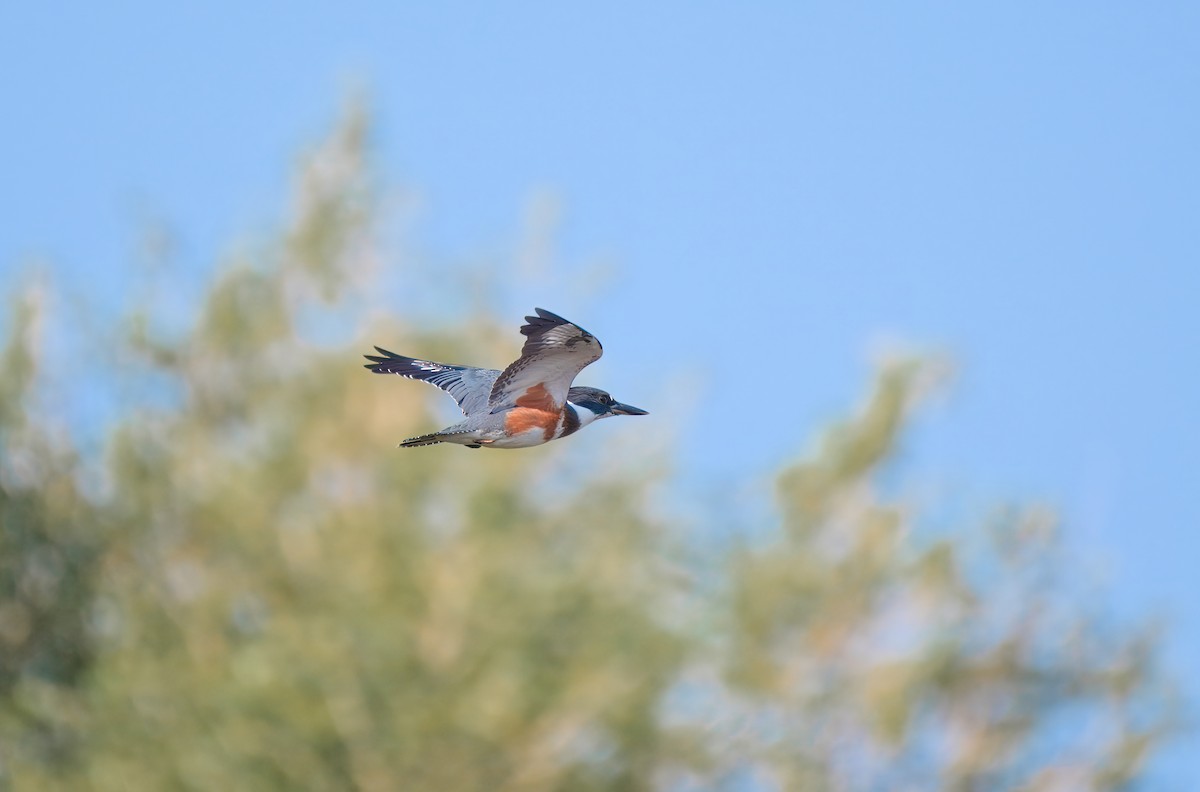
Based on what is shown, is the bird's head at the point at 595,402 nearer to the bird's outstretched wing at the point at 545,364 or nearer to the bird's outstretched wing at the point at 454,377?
the bird's outstretched wing at the point at 454,377

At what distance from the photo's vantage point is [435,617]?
50.7 feet

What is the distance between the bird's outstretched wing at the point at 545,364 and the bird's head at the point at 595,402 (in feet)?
2.18

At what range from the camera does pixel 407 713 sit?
48.9 feet

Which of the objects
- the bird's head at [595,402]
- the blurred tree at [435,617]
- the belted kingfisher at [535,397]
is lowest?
the belted kingfisher at [535,397]

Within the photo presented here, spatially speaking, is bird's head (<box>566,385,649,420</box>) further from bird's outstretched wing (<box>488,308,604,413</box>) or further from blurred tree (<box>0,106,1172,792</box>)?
blurred tree (<box>0,106,1172,792</box>)

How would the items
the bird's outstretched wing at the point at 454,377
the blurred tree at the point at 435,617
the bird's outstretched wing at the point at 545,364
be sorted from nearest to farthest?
the bird's outstretched wing at the point at 545,364 < the bird's outstretched wing at the point at 454,377 < the blurred tree at the point at 435,617

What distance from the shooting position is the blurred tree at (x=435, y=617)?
15195 mm

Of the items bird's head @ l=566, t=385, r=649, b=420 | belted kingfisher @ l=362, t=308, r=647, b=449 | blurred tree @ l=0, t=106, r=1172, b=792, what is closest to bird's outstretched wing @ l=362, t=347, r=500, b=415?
belted kingfisher @ l=362, t=308, r=647, b=449

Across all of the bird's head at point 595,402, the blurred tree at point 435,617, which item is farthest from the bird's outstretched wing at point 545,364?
the blurred tree at point 435,617

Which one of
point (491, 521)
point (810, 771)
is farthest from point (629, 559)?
point (810, 771)

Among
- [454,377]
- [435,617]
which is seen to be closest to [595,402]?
[454,377]

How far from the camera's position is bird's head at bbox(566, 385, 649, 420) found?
8367 millimetres

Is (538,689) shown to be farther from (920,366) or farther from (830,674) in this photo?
(920,366)

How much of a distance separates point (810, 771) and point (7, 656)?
832 cm
